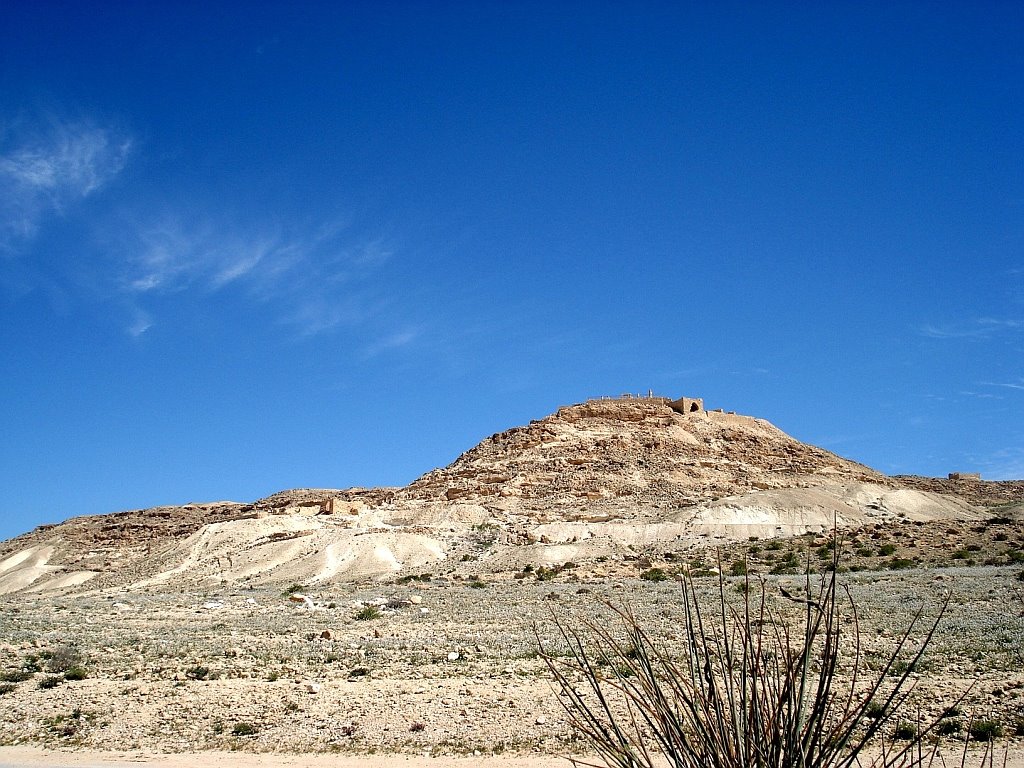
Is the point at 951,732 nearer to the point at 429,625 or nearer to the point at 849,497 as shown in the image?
the point at 429,625

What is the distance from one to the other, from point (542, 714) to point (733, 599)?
11.7 m

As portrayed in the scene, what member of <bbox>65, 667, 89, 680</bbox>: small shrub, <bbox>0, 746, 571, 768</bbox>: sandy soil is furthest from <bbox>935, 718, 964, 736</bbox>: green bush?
<bbox>65, 667, 89, 680</bbox>: small shrub

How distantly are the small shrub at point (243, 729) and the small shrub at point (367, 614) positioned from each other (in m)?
9.86

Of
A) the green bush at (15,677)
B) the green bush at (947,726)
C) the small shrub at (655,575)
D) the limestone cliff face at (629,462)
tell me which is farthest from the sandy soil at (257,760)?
the limestone cliff face at (629,462)

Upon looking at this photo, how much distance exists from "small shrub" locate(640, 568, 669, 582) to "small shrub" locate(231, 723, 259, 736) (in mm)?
19891

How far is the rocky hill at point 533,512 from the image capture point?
39.0 metres

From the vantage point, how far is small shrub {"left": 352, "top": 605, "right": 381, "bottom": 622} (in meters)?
20.8

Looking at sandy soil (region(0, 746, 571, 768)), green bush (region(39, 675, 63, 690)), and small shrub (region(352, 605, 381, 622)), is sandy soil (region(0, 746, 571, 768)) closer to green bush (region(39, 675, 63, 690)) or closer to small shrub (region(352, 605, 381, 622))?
green bush (region(39, 675, 63, 690))

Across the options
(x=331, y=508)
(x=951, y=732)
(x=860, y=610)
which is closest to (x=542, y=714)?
(x=951, y=732)

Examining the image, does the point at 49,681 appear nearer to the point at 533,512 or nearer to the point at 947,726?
the point at 947,726

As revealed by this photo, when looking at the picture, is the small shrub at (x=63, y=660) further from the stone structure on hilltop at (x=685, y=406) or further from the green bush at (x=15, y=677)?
the stone structure on hilltop at (x=685, y=406)

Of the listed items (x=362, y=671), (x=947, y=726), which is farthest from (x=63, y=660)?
(x=947, y=726)

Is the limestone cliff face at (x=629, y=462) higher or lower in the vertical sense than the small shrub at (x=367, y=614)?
higher

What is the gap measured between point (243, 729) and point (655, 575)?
21.1m
